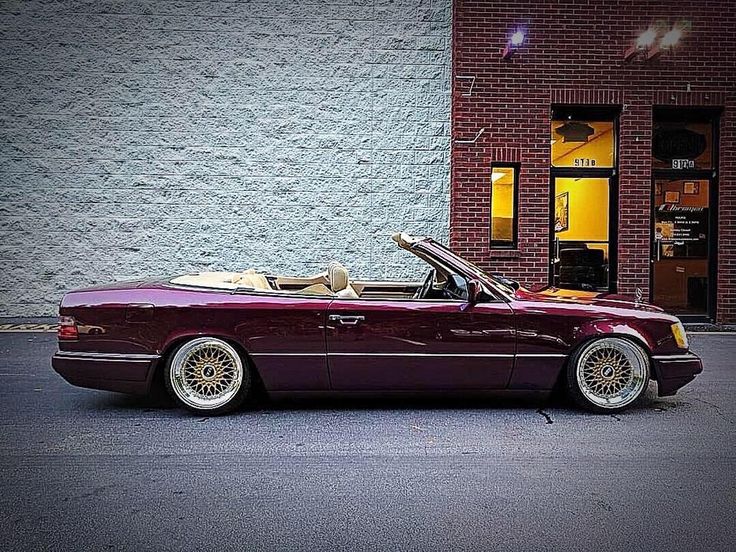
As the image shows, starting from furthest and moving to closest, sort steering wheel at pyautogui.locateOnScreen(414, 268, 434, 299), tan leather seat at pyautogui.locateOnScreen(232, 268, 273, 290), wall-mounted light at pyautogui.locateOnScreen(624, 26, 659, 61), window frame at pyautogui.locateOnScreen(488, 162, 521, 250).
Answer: window frame at pyautogui.locateOnScreen(488, 162, 521, 250), wall-mounted light at pyautogui.locateOnScreen(624, 26, 659, 61), steering wheel at pyautogui.locateOnScreen(414, 268, 434, 299), tan leather seat at pyautogui.locateOnScreen(232, 268, 273, 290)

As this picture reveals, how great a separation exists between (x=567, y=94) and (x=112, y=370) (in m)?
7.99

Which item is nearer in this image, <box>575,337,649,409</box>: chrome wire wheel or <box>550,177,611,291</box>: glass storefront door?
<box>575,337,649,409</box>: chrome wire wheel

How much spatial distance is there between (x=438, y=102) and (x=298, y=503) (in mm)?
8587

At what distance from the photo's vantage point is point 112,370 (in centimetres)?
570

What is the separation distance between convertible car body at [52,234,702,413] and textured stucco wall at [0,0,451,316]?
18.8ft

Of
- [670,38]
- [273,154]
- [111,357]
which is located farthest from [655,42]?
[111,357]

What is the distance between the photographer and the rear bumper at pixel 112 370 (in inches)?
223

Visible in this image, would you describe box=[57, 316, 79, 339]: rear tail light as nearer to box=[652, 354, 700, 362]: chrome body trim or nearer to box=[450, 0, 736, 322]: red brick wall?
box=[652, 354, 700, 362]: chrome body trim

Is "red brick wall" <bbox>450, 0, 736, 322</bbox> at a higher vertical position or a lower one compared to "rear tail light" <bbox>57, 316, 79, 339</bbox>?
higher

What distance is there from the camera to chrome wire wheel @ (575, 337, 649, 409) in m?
5.73

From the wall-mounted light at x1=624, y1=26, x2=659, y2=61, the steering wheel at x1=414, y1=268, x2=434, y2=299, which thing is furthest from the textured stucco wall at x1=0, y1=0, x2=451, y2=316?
the steering wheel at x1=414, y1=268, x2=434, y2=299

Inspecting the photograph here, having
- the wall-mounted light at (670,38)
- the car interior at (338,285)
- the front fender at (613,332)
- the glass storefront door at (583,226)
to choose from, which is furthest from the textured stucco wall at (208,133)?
the front fender at (613,332)

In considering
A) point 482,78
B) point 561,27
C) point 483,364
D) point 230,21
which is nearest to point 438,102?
point 482,78

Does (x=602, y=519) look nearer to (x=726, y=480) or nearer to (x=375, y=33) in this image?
(x=726, y=480)
